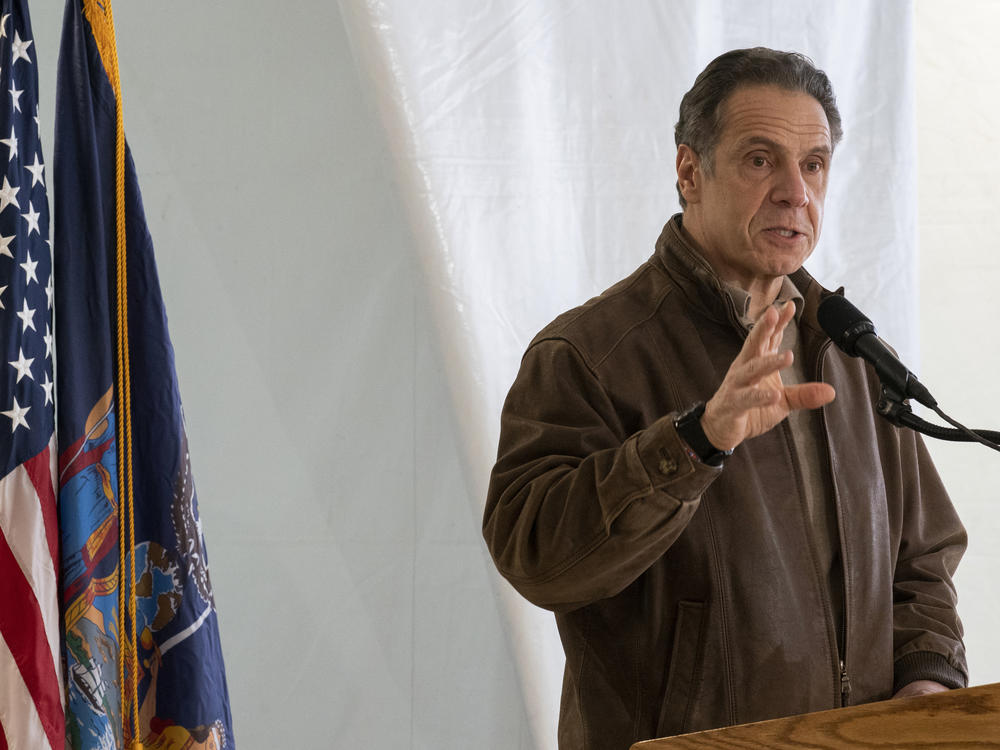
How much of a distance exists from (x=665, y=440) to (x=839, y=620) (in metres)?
0.49

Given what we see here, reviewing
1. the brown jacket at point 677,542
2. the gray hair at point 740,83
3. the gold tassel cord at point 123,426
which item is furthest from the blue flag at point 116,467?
the gray hair at point 740,83

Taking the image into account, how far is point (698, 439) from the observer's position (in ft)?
4.42

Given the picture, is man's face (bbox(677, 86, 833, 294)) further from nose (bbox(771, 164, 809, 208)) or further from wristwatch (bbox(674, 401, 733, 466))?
wristwatch (bbox(674, 401, 733, 466))

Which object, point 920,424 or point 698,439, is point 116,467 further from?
point 920,424

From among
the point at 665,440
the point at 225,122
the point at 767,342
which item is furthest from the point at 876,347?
the point at 225,122

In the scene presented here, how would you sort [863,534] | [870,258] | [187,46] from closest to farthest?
[863,534]
[187,46]
[870,258]

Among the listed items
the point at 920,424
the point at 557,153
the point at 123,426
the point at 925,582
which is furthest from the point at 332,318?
the point at 920,424

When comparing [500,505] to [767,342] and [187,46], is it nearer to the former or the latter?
[767,342]

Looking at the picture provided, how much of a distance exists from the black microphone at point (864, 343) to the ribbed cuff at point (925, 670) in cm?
60

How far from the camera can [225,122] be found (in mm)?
2289

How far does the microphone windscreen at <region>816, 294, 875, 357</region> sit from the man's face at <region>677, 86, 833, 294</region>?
1.27 ft

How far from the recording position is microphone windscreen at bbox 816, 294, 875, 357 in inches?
53.4

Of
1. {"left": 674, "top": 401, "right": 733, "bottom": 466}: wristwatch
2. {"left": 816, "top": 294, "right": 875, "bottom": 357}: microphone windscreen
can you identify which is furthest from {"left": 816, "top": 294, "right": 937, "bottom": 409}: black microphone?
{"left": 674, "top": 401, "right": 733, "bottom": 466}: wristwatch

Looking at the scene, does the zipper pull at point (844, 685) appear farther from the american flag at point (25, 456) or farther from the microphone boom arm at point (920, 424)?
the american flag at point (25, 456)
